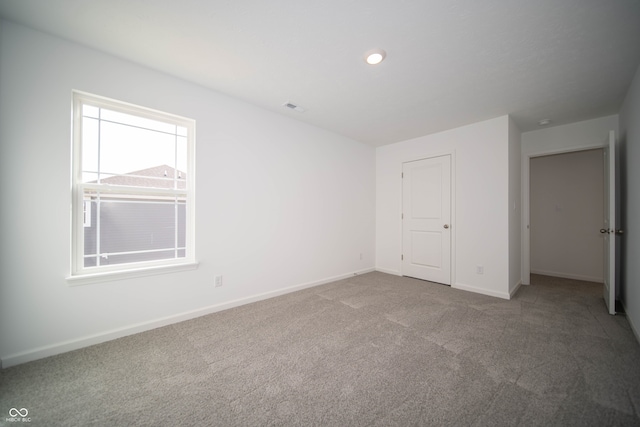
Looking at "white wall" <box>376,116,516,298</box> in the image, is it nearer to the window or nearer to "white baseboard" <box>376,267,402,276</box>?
"white baseboard" <box>376,267,402,276</box>

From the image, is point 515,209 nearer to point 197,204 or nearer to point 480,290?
point 480,290

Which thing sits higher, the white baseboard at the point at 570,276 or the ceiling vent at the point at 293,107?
the ceiling vent at the point at 293,107

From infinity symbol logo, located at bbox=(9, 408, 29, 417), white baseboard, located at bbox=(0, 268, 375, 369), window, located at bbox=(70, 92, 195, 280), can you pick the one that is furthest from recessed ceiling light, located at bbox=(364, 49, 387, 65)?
infinity symbol logo, located at bbox=(9, 408, 29, 417)

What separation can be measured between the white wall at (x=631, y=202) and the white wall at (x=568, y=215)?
5.15 feet

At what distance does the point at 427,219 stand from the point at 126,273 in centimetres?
418

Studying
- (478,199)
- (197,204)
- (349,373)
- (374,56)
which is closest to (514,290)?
(478,199)

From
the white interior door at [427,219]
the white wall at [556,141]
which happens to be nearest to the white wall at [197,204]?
the white interior door at [427,219]

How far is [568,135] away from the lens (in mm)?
3648

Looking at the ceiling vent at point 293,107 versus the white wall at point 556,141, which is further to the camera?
the white wall at point 556,141

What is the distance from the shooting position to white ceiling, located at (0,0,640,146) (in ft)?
5.46

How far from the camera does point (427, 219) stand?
4.22 meters

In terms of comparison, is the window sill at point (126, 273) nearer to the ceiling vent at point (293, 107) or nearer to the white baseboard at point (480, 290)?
the ceiling vent at point (293, 107)

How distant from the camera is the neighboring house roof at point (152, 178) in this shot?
235 centimetres

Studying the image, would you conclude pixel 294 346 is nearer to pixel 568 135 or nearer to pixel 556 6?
pixel 556 6
